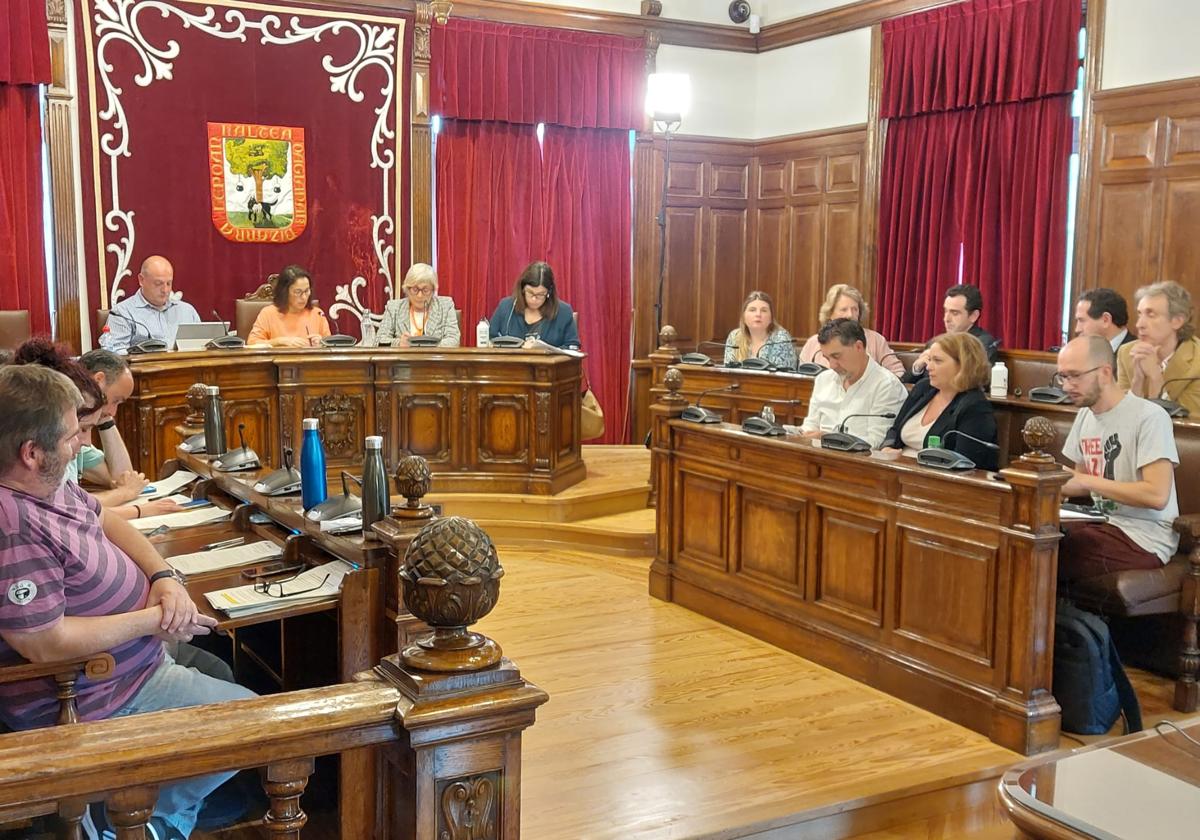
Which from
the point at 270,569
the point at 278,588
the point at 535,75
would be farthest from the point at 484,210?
the point at 278,588

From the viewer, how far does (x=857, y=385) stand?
4.71 metres

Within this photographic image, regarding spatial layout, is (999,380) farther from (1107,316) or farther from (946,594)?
(946,594)

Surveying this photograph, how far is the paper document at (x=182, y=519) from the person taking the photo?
3232mm

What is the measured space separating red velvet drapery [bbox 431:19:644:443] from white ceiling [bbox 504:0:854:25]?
254 mm

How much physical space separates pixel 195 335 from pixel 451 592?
4.85m

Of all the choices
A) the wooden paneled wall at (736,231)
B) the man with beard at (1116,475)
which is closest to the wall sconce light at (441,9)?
the wooden paneled wall at (736,231)

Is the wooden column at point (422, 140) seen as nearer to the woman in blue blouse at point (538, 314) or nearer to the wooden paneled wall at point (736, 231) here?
the woman in blue blouse at point (538, 314)

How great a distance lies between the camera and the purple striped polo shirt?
2.05 meters

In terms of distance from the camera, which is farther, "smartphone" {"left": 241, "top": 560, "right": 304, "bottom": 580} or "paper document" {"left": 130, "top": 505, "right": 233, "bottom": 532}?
"paper document" {"left": 130, "top": 505, "right": 233, "bottom": 532}

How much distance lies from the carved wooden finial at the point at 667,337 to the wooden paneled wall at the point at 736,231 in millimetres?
185

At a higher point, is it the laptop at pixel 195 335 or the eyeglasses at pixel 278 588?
the laptop at pixel 195 335

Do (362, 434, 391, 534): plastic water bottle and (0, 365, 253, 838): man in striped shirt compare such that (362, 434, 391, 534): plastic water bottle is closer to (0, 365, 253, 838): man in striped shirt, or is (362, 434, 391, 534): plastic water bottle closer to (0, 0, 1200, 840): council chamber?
(0, 0, 1200, 840): council chamber

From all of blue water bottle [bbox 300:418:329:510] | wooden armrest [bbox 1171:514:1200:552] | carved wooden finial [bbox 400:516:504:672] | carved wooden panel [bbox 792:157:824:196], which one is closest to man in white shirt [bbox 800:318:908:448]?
wooden armrest [bbox 1171:514:1200:552]

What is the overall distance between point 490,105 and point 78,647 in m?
6.50
